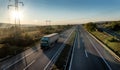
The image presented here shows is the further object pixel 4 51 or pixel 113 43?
pixel 113 43

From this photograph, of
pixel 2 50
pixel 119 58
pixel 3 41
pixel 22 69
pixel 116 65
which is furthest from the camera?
pixel 3 41

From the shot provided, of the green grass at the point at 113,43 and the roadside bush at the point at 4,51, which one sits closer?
the roadside bush at the point at 4,51

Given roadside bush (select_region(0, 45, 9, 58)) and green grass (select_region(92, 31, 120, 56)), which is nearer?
roadside bush (select_region(0, 45, 9, 58))

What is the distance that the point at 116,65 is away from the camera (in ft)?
68.6

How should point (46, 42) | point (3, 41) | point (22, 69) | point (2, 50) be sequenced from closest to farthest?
point (22, 69) → point (2, 50) → point (46, 42) → point (3, 41)

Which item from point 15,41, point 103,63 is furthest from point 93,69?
point 15,41

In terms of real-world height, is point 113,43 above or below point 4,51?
above

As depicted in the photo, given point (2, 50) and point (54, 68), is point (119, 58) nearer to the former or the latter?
point (54, 68)

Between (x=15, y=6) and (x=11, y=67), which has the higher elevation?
(x=15, y=6)

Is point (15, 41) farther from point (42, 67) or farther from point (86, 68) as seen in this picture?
→ point (86, 68)

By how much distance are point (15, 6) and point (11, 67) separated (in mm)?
22953

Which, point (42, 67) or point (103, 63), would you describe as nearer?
point (42, 67)

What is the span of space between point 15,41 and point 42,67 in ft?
64.2

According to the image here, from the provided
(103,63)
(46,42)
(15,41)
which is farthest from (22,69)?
(15,41)
